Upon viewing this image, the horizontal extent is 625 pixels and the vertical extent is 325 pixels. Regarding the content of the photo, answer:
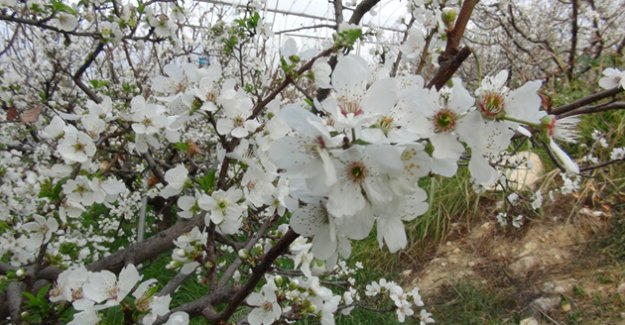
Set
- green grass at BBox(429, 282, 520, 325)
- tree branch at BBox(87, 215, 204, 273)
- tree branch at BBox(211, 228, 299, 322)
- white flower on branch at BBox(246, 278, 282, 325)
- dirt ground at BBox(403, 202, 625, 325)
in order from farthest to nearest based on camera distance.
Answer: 1. green grass at BBox(429, 282, 520, 325)
2. dirt ground at BBox(403, 202, 625, 325)
3. tree branch at BBox(87, 215, 204, 273)
4. white flower on branch at BBox(246, 278, 282, 325)
5. tree branch at BBox(211, 228, 299, 322)

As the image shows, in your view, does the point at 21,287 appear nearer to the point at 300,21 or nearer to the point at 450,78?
the point at 450,78

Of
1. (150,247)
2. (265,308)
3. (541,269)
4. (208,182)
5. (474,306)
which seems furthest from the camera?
(541,269)

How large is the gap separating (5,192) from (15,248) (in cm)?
71

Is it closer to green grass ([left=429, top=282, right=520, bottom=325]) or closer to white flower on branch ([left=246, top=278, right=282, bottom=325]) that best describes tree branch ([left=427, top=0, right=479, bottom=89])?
white flower on branch ([left=246, top=278, right=282, bottom=325])

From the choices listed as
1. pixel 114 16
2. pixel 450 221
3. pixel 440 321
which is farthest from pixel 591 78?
pixel 114 16

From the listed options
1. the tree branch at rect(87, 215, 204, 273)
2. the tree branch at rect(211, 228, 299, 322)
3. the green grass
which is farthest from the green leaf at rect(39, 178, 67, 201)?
the green grass

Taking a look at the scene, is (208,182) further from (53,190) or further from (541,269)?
(541,269)

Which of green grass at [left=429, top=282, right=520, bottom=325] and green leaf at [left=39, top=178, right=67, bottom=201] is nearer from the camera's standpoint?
green leaf at [left=39, top=178, right=67, bottom=201]

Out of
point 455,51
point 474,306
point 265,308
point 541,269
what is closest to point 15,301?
point 265,308

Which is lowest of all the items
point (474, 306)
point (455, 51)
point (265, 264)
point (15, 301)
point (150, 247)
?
point (474, 306)

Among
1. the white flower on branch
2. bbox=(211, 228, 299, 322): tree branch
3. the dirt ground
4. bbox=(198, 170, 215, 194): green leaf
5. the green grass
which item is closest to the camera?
bbox=(211, 228, 299, 322): tree branch

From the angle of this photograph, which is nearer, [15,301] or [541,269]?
[15,301]

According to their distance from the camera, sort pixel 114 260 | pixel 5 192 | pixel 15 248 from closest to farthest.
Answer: pixel 15 248
pixel 114 260
pixel 5 192

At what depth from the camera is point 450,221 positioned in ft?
13.2
